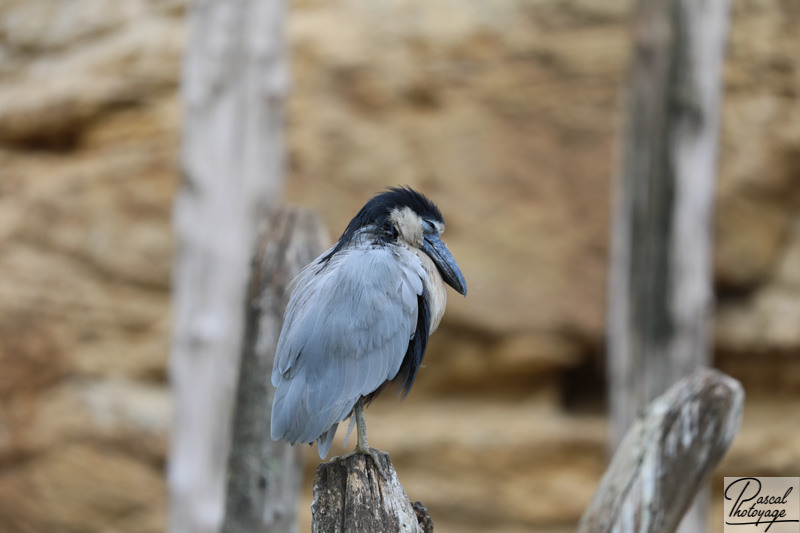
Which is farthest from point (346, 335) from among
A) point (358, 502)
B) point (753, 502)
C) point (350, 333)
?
point (753, 502)

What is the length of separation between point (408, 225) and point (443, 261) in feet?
0.35

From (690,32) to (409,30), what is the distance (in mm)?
1607

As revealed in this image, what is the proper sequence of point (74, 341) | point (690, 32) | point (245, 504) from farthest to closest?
point (74, 341) < point (690, 32) < point (245, 504)

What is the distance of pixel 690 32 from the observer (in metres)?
3.27

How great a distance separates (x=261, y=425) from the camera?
2.16 meters

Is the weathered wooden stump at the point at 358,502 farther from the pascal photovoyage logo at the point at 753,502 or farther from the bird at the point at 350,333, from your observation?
the pascal photovoyage logo at the point at 753,502

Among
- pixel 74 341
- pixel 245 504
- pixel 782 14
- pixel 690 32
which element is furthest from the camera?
pixel 74 341

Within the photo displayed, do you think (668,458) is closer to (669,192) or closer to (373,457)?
(373,457)

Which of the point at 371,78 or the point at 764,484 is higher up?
the point at 371,78

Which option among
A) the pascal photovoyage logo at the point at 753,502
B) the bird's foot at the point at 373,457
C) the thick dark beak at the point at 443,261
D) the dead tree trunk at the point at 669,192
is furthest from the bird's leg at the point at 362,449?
the dead tree trunk at the point at 669,192

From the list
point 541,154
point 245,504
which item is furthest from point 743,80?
point 245,504

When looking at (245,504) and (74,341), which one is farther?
(74,341)

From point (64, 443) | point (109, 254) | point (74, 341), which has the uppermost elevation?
point (109, 254)

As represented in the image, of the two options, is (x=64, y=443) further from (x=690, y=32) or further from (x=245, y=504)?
(x=690, y=32)
